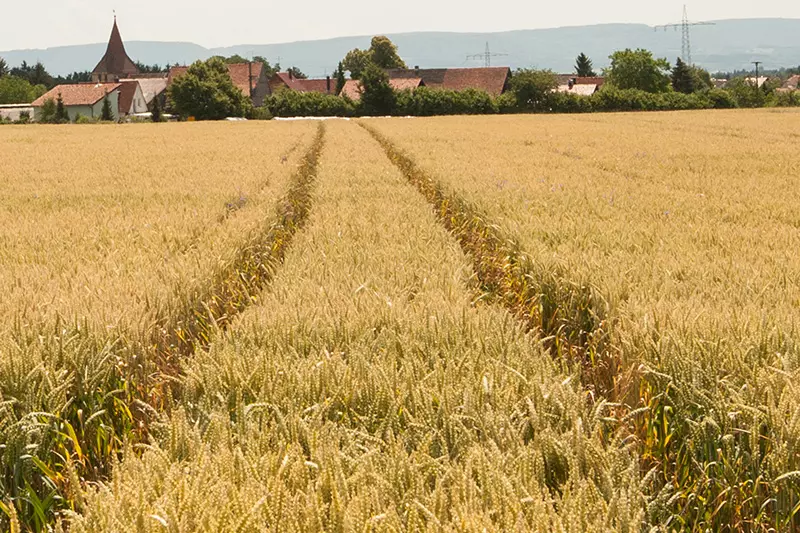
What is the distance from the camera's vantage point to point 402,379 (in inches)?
116

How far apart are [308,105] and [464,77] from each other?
27.1 meters

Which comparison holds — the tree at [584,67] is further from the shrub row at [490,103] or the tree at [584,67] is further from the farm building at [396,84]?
the shrub row at [490,103]

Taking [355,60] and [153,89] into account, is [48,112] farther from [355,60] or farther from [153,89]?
[355,60]

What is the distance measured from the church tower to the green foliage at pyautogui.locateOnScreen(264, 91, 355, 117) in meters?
72.6

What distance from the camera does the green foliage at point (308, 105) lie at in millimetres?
64500

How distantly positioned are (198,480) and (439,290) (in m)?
2.58

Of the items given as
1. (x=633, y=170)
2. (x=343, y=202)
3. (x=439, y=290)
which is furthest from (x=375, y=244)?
(x=633, y=170)

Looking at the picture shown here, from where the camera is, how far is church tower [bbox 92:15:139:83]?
412 feet

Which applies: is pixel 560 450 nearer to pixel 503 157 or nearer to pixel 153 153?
pixel 503 157

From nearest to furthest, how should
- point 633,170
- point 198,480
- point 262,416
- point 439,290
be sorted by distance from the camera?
point 198,480
point 262,416
point 439,290
point 633,170

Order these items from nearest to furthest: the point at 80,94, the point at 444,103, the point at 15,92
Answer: the point at 444,103, the point at 80,94, the point at 15,92

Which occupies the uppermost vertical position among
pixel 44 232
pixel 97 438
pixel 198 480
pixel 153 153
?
pixel 153 153

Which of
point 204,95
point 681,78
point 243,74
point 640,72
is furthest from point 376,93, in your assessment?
point 681,78

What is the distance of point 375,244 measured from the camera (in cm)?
637
